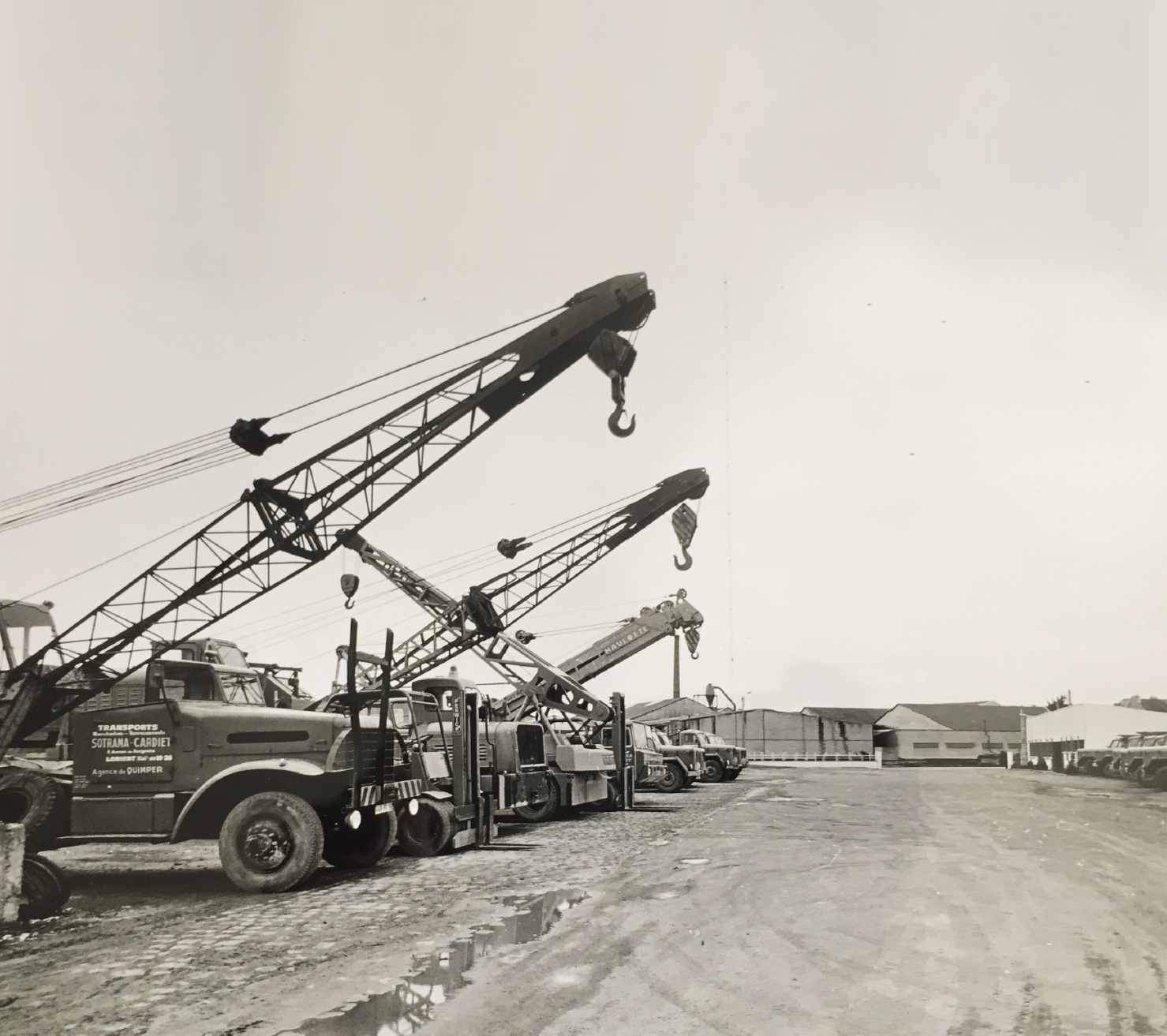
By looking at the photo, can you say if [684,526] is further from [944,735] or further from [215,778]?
[944,735]

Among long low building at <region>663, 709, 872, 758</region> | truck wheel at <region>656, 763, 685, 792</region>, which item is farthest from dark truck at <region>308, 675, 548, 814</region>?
long low building at <region>663, 709, 872, 758</region>

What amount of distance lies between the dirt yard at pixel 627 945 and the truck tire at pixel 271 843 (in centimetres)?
25

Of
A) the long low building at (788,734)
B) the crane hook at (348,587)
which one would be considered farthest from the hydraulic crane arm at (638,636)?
the long low building at (788,734)

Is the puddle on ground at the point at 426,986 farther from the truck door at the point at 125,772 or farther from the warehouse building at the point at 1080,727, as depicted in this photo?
the warehouse building at the point at 1080,727

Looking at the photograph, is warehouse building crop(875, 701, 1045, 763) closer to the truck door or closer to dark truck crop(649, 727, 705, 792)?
dark truck crop(649, 727, 705, 792)

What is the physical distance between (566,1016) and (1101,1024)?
8.41 ft

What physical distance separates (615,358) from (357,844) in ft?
24.1

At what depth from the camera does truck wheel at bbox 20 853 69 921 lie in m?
7.98

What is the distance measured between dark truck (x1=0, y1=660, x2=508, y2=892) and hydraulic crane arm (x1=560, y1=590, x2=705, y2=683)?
1883cm

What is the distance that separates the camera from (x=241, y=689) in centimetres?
1079

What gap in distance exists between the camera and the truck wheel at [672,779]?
2450 cm

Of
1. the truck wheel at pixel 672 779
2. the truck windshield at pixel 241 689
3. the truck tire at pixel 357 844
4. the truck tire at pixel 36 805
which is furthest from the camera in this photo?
the truck wheel at pixel 672 779

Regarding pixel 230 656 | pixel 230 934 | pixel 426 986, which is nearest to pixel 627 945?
pixel 426 986

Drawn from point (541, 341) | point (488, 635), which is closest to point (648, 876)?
point (541, 341)
